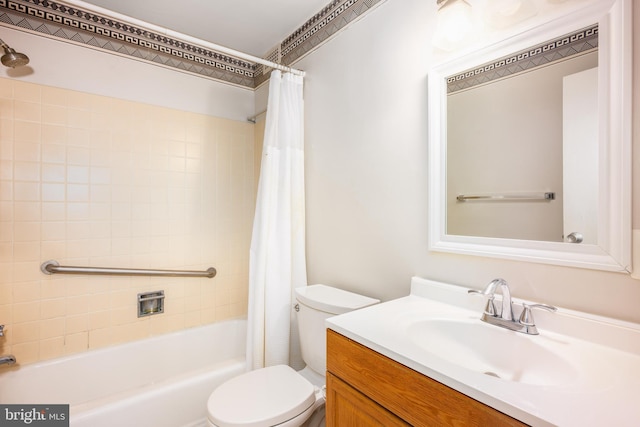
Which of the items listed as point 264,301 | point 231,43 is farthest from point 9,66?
point 264,301

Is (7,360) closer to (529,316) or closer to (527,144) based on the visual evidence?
(529,316)

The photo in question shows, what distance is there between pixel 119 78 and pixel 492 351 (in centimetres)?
243

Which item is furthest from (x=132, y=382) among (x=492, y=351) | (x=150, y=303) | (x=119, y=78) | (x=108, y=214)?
(x=492, y=351)

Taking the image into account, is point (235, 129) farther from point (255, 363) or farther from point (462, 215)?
point (462, 215)

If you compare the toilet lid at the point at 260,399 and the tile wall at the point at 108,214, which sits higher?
the tile wall at the point at 108,214

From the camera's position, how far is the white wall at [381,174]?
41.0 inches

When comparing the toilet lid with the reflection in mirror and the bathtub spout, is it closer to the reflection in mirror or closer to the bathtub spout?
the reflection in mirror

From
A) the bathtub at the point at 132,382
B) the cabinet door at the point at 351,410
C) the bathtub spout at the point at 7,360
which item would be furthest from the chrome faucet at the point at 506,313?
the bathtub spout at the point at 7,360

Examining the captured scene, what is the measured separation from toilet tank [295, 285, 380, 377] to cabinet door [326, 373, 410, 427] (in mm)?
360

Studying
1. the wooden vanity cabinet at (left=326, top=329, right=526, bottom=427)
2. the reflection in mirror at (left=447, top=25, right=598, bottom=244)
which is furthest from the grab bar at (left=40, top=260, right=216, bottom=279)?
the reflection in mirror at (left=447, top=25, right=598, bottom=244)

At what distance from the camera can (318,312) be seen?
4.62ft

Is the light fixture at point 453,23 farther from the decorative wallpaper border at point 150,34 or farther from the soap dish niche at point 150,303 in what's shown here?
the soap dish niche at point 150,303

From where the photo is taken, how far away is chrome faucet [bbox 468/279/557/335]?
87cm

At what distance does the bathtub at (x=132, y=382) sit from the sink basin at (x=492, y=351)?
1.29 metres
